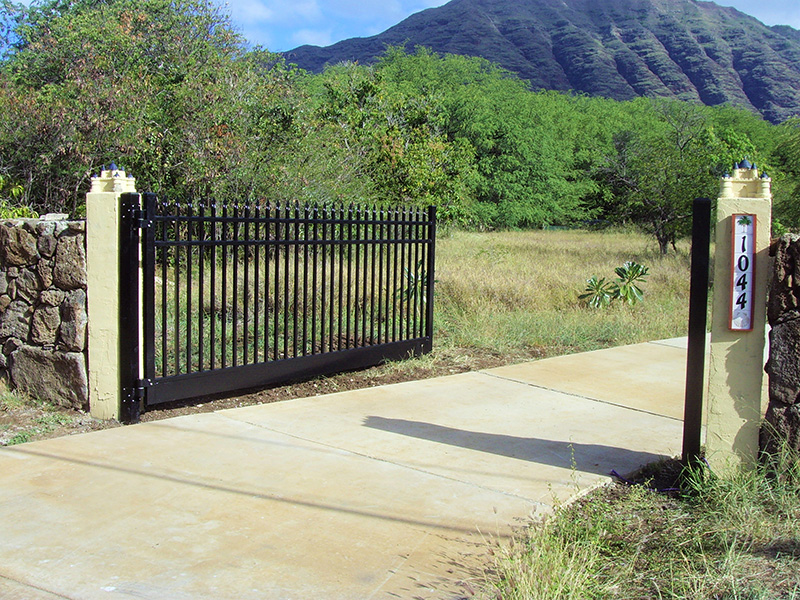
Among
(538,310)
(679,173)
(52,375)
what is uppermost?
(679,173)

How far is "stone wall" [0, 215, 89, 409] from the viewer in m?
5.74

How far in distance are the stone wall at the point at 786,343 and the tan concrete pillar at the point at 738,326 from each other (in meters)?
0.09

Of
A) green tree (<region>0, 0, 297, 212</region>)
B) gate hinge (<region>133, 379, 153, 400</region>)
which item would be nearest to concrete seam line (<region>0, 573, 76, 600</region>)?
gate hinge (<region>133, 379, 153, 400</region>)

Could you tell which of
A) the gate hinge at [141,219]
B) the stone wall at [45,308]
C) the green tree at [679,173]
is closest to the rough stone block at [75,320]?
the stone wall at [45,308]

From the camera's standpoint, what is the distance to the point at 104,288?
5.62m

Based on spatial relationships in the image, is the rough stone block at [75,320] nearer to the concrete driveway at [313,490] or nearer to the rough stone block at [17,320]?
the rough stone block at [17,320]

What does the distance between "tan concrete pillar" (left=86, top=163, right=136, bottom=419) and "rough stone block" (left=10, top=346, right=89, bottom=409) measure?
0.34 ft

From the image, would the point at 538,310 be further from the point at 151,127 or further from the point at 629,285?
the point at 151,127

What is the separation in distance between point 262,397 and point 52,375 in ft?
5.53

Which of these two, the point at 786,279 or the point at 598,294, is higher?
→ the point at 786,279

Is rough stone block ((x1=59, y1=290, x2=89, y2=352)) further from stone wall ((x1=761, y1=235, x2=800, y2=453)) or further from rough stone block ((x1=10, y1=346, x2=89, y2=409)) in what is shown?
stone wall ((x1=761, y1=235, x2=800, y2=453))

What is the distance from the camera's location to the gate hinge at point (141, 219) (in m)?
5.54

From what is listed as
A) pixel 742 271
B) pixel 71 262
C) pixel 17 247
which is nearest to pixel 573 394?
Result: pixel 742 271

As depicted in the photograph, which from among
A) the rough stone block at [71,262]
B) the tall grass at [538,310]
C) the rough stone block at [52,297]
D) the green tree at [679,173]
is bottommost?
the tall grass at [538,310]
